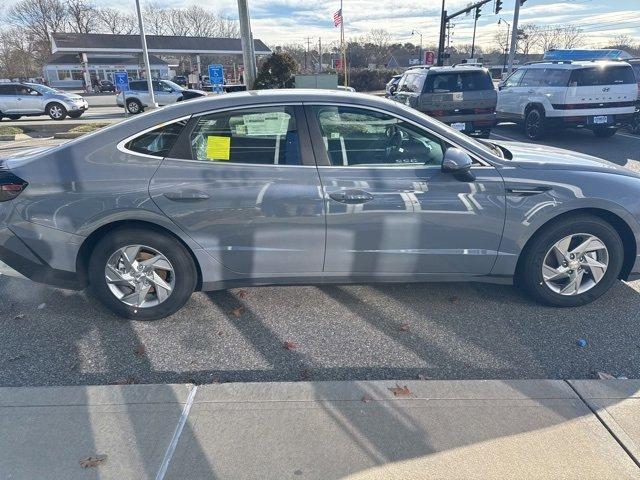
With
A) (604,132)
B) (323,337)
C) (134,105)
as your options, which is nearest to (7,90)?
(134,105)

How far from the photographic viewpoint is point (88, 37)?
180 ft

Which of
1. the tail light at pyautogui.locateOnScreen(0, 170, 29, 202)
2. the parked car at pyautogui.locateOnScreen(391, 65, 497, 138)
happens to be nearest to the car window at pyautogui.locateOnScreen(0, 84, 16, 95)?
the parked car at pyautogui.locateOnScreen(391, 65, 497, 138)

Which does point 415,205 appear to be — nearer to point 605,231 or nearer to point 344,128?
point 344,128

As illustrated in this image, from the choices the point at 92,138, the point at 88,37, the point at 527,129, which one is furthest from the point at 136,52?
the point at 92,138

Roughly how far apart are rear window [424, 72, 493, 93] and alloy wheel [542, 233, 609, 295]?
761 cm

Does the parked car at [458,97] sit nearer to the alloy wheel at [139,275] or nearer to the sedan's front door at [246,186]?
the sedan's front door at [246,186]

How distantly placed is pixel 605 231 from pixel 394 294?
162 cm

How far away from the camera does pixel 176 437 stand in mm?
2258

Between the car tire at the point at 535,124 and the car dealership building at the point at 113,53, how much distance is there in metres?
46.4

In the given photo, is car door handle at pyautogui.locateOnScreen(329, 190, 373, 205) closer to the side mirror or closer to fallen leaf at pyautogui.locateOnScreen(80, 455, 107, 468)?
the side mirror

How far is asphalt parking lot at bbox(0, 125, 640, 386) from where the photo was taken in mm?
2822

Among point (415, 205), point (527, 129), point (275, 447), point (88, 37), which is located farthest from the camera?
point (88, 37)

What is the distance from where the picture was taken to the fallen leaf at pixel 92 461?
2.10m

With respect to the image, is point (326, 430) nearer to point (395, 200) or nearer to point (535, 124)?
point (395, 200)
